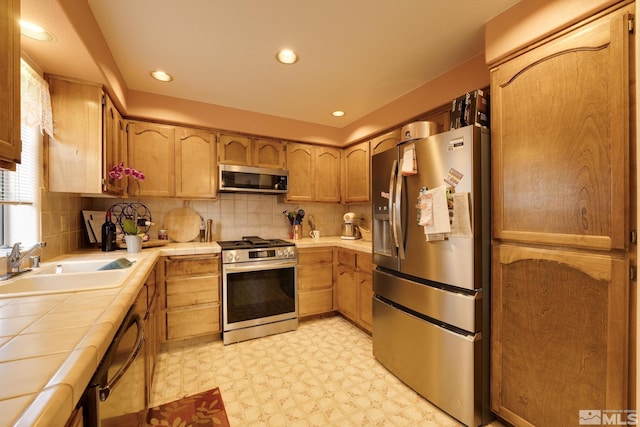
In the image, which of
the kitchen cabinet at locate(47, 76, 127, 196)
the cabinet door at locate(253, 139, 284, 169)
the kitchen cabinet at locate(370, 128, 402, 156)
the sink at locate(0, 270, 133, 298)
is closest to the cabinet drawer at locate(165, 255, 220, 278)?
the kitchen cabinet at locate(47, 76, 127, 196)

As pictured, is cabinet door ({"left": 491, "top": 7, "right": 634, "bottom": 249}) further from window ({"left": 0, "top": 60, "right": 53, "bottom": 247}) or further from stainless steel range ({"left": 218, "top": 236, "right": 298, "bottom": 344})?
window ({"left": 0, "top": 60, "right": 53, "bottom": 247})

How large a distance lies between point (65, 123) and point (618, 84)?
9.72 feet

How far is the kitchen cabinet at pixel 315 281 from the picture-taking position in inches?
111

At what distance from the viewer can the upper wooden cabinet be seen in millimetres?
2775

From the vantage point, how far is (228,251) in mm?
2441

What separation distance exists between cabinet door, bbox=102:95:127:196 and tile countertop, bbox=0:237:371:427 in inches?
46.8

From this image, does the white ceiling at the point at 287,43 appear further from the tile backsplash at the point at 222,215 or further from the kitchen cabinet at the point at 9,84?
the tile backsplash at the point at 222,215

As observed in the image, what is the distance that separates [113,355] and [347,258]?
2224 mm

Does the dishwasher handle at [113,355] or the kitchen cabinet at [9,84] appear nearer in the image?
the dishwasher handle at [113,355]

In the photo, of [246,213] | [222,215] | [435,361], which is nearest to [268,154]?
[246,213]

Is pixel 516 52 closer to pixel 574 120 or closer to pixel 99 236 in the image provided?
pixel 574 120

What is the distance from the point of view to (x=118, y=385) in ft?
2.67

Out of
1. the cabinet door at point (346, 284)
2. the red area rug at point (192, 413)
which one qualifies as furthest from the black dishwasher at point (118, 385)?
the cabinet door at point (346, 284)

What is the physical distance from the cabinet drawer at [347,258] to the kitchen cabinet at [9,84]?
7.71 ft
